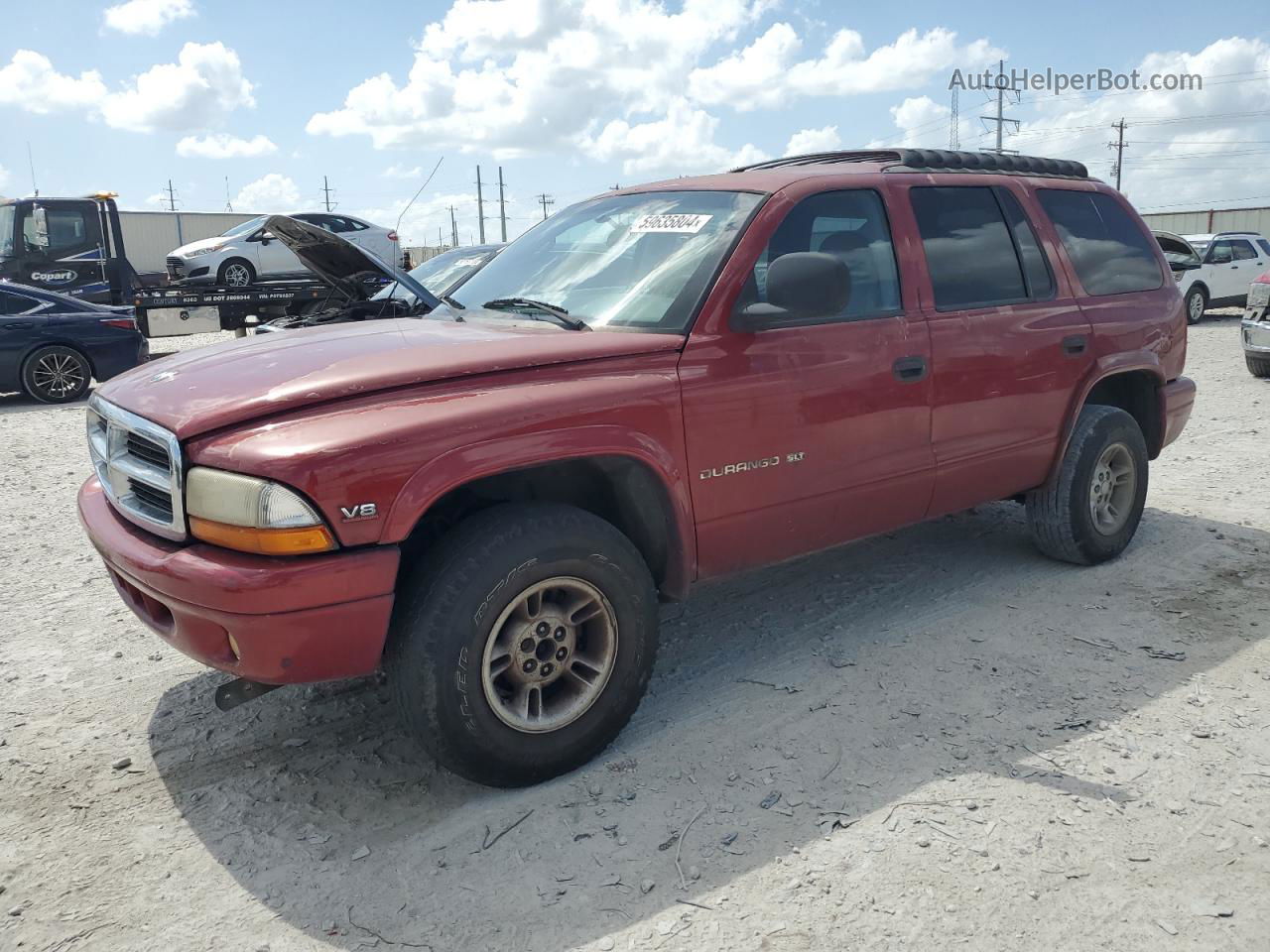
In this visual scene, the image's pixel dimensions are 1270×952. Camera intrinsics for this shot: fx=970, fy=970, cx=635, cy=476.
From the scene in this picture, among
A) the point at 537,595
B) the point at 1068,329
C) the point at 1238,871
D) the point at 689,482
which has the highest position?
the point at 1068,329

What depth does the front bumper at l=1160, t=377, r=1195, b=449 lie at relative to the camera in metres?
5.08

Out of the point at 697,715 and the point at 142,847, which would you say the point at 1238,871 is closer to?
the point at 697,715

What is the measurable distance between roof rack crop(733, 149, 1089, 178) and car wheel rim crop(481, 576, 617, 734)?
2332 mm

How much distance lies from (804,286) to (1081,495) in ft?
7.50

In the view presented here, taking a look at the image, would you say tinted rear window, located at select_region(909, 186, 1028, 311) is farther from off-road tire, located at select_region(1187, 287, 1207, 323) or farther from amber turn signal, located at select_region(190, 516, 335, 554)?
off-road tire, located at select_region(1187, 287, 1207, 323)

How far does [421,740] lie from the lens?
2803 millimetres

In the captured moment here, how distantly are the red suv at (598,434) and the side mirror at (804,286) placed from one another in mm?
10

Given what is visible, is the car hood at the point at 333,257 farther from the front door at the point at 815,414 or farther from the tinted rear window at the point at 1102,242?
the tinted rear window at the point at 1102,242

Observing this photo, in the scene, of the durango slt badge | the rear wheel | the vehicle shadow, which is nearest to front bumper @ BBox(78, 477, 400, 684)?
the vehicle shadow

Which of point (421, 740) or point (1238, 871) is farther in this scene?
point (421, 740)

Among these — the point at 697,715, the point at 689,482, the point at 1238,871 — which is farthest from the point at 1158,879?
the point at 689,482

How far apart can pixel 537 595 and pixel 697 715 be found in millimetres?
879

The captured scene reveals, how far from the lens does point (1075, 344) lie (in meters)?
4.49

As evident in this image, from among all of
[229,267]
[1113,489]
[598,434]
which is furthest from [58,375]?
[1113,489]
